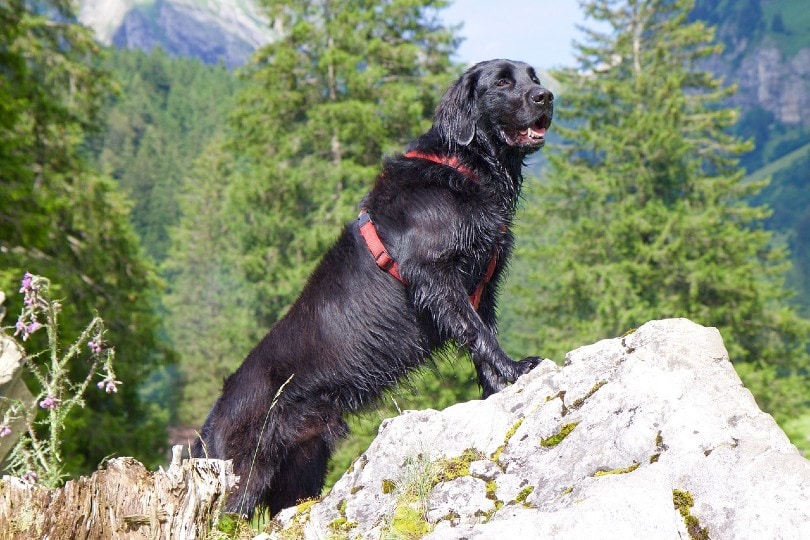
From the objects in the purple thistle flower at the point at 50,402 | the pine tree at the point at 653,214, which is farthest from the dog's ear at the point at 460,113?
the pine tree at the point at 653,214

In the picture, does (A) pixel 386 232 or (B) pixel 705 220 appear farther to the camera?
(B) pixel 705 220

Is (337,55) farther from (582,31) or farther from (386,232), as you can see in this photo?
(386,232)

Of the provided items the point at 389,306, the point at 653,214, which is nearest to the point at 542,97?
the point at 389,306

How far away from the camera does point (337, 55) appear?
19641mm

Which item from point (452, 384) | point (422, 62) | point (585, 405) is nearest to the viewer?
point (585, 405)

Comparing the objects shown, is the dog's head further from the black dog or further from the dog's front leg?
the dog's front leg

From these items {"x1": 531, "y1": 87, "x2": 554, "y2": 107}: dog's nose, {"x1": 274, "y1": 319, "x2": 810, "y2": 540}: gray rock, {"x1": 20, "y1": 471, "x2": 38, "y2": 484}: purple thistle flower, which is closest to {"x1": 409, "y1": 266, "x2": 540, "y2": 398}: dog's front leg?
{"x1": 274, "y1": 319, "x2": 810, "y2": 540}: gray rock

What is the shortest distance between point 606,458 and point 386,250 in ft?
5.23

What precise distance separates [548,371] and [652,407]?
642mm

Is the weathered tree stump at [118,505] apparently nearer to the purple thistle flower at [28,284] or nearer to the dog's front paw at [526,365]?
the purple thistle flower at [28,284]

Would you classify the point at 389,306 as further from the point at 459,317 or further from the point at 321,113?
the point at 321,113

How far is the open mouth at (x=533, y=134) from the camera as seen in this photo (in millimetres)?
3775

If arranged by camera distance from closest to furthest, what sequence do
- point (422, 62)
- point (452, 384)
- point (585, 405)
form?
point (585, 405), point (452, 384), point (422, 62)

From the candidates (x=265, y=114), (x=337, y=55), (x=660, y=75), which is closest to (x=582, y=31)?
(x=660, y=75)
